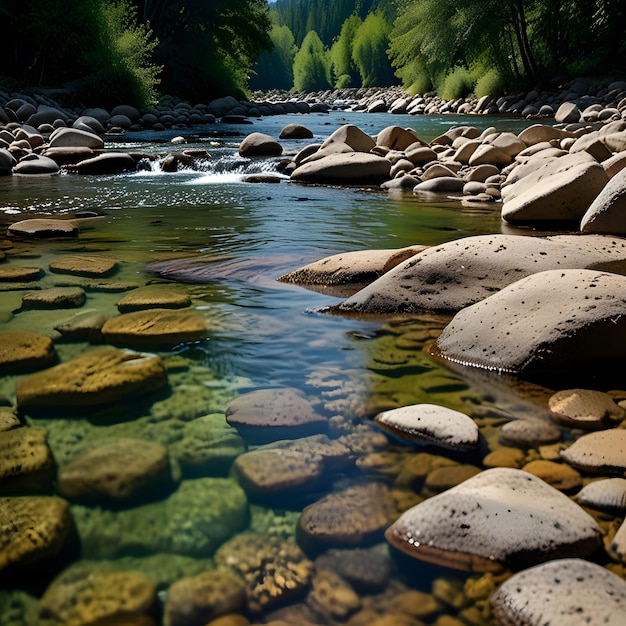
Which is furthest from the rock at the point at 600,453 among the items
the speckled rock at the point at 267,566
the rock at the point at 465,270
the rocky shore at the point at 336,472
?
the rock at the point at 465,270

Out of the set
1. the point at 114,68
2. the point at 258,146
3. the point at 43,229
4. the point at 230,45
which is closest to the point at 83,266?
the point at 43,229

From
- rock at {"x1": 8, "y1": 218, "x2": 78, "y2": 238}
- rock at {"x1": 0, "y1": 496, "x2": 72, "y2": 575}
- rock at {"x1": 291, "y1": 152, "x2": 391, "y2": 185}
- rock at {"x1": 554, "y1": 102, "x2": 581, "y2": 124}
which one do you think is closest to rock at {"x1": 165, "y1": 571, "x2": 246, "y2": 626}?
rock at {"x1": 0, "y1": 496, "x2": 72, "y2": 575}

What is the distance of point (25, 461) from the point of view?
193 cm

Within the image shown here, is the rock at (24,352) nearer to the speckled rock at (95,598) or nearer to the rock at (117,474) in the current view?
the rock at (117,474)

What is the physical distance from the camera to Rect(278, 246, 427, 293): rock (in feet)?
13.1

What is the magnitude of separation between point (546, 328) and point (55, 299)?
246 centimetres

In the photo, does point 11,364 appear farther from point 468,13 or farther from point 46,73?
point 468,13

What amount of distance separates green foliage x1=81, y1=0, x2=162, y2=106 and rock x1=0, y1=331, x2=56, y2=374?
2252cm

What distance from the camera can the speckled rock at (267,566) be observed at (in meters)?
1.45

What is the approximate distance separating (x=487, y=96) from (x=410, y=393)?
28.6m

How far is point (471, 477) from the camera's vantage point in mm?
1860

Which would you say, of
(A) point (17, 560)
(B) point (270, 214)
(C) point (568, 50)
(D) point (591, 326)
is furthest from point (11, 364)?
(C) point (568, 50)

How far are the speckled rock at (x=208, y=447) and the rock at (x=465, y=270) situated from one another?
1.38 meters

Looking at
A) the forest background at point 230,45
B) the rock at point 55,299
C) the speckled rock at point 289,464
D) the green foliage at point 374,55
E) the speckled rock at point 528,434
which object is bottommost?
the speckled rock at point 528,434
